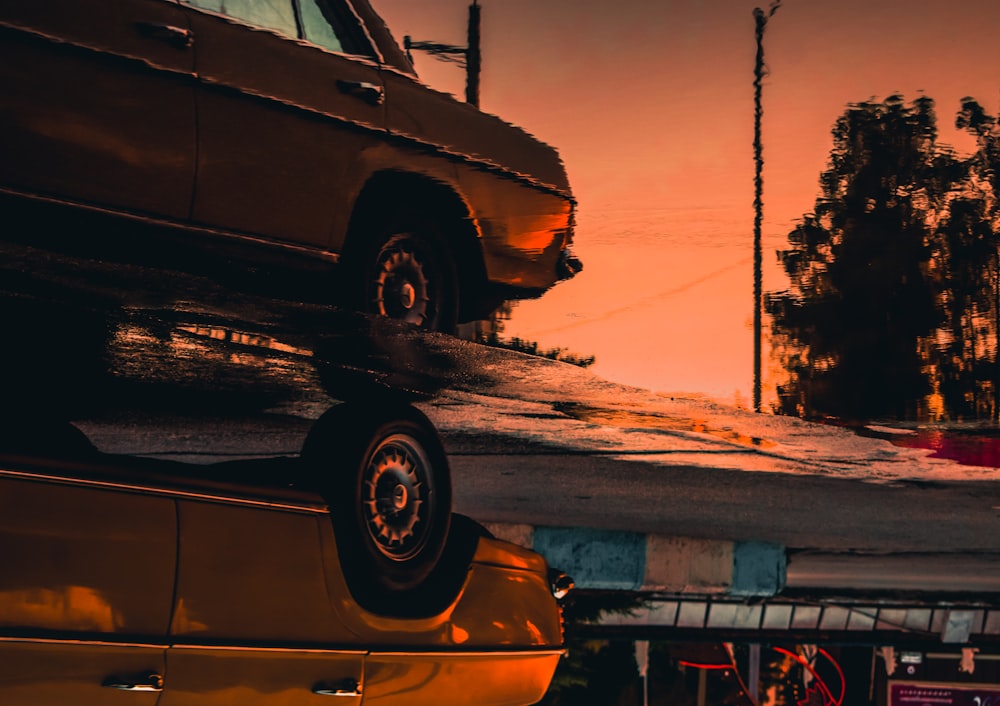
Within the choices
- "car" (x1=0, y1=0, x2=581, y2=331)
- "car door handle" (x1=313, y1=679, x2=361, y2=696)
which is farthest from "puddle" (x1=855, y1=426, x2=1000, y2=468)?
"car door handle" (x1=313, y1=679, x2=361, y2=696)

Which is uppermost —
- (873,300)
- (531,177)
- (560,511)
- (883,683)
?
(873,300)

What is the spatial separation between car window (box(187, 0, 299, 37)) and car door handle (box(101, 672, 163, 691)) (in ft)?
7.78

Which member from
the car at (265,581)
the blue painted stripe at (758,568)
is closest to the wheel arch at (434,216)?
the car at (265,581)

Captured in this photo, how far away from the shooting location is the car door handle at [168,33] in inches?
203

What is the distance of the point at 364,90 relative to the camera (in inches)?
237

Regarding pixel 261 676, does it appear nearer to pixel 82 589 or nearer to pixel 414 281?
pixel 82 589

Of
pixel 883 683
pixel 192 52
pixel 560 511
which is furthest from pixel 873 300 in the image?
pixel 192 52

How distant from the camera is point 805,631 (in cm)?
1622

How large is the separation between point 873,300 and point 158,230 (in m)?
24.7

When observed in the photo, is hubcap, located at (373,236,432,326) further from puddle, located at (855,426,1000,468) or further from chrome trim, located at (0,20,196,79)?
puddle, located at (855,426,1000,468)

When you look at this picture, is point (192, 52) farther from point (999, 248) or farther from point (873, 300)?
point (873, 300)

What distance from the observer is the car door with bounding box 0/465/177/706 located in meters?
3.94

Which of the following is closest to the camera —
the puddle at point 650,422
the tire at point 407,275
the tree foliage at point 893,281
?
the tire at point 407,275

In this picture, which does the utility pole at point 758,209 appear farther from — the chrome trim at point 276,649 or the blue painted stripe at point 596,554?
the chrome trim at point 276,649
